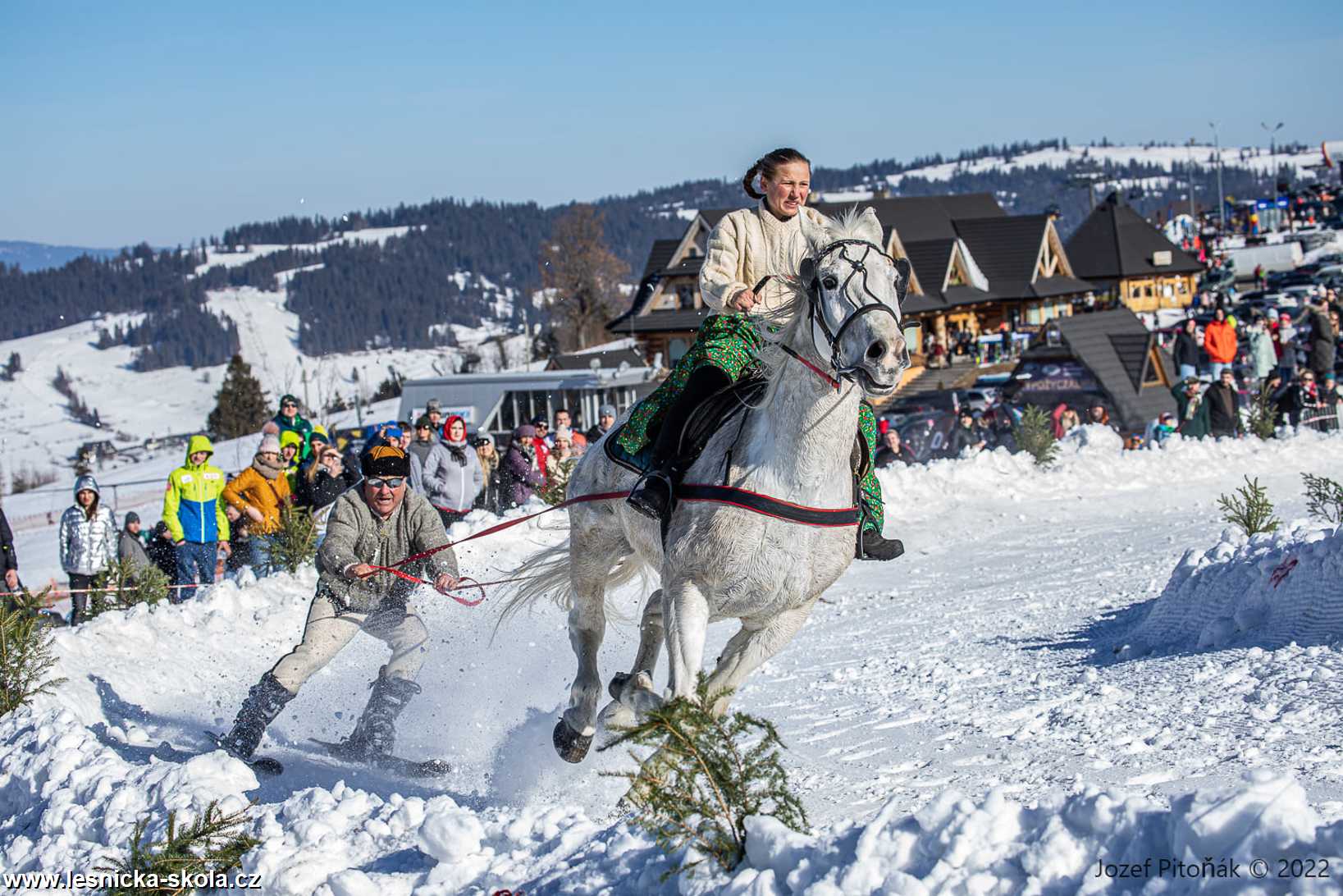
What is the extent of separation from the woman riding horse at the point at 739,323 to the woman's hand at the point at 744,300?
0.01 metres

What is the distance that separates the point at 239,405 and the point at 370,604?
230 feet

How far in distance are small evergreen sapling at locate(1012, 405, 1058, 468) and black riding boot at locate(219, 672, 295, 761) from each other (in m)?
12.9

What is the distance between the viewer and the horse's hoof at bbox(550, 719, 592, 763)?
686 cm

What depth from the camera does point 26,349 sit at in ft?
497

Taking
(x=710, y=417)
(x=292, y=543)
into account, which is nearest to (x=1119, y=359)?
(x=292, y=543)

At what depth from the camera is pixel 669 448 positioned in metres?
6.32

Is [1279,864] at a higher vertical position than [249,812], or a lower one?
higher

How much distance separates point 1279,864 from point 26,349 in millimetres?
167193

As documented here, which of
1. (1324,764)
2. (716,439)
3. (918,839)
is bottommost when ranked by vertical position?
(1324,764)

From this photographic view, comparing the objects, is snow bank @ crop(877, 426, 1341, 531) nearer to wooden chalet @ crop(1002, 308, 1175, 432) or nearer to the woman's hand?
wooden chalet @ crop(1002, 308, 1175, 432)

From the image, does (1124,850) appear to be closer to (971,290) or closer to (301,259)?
(971,290)

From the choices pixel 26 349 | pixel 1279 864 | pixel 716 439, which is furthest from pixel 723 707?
pixel 26 349

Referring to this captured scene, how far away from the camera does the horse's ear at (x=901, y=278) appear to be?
5.48 metres

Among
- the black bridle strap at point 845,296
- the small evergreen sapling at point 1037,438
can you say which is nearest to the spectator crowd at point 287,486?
the small evergreen sapling at point 1037,438
